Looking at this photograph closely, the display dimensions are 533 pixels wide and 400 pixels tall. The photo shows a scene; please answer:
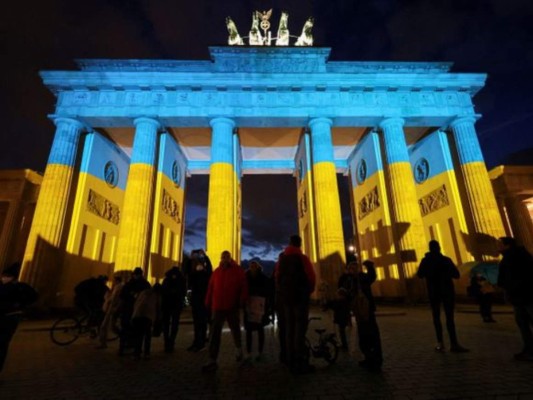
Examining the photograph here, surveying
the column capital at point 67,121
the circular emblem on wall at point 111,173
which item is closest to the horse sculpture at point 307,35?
the column capital at point 67,121

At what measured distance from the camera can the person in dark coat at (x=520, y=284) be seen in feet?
14.2

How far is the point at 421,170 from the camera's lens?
71.2ft

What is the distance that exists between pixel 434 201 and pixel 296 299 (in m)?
20.0

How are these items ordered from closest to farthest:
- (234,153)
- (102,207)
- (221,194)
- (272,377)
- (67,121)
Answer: (272,377) < (221,194) < (67,121) < (234,153) < (102,207)

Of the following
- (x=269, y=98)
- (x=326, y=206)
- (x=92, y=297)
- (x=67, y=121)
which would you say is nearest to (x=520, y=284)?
(x=92, y=297)

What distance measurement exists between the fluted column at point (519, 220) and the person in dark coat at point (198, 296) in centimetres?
2827

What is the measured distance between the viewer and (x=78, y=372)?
4.40 m

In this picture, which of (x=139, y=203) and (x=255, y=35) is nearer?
(x=139, y=203)

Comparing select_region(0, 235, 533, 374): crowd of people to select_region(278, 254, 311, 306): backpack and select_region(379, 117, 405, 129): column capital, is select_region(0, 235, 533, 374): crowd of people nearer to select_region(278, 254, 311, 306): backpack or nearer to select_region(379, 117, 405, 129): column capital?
select_region(278, 254, 311, 306): backpack

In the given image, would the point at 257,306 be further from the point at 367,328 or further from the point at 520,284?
the point at 520,284

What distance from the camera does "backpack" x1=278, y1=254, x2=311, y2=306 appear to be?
13.4 ft

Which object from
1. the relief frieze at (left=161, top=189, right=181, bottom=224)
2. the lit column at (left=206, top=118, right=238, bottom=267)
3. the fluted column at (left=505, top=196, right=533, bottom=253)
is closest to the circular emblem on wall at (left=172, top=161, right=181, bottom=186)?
the relief frieze at (left=161, top=189, right=181, bottom=224)

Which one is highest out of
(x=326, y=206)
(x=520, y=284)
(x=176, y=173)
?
(x=176, y=173)

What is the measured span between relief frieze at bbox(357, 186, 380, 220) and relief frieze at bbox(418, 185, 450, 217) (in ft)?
13.2
